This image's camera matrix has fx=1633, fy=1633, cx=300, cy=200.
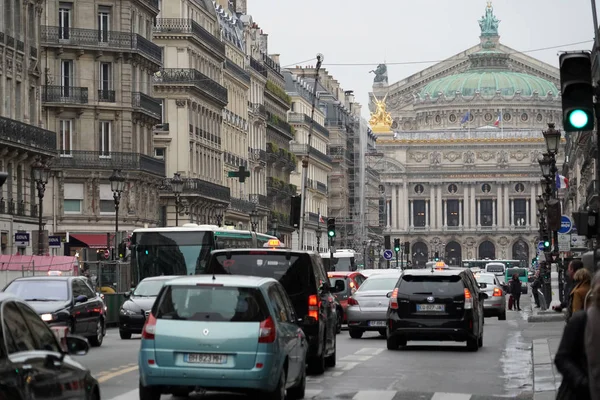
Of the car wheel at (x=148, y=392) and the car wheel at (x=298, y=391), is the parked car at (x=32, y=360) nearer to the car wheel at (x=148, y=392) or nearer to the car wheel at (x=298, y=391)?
the car wheel at (x=148, y=392)

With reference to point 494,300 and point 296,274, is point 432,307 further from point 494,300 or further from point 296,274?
point 494,300

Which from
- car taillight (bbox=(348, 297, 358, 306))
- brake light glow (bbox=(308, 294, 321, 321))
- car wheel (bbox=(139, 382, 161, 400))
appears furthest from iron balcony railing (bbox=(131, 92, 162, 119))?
car wheel (bbox=(139, 382, 161, 400))

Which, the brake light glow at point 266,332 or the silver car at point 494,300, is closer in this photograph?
the brake light glow at point 266,332

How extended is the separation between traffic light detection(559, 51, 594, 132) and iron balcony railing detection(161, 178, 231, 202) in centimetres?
6019

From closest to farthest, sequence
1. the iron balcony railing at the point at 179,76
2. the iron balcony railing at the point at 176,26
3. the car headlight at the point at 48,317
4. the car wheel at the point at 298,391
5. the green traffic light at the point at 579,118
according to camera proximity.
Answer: the green traffic light at the point at 579,118 < the car wheel at the point at 298,391 < the car headlight at the point at 48,317 < the iron balcony railing at the point at 179,76 < the iron balcony railing at the point at 176,26

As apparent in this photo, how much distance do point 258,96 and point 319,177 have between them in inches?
1195

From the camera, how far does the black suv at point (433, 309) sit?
1144 inches

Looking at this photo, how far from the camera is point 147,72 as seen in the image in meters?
69.1

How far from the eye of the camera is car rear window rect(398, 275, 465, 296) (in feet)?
96.0

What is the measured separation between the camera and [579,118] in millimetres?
15438

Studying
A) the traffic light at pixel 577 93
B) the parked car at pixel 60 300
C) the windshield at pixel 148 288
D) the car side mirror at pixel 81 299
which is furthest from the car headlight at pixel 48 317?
the traffic light at pixel 577 93

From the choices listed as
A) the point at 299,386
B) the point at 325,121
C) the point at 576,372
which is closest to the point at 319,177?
the point at 325,121

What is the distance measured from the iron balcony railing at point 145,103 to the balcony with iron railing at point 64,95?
247 centimetres

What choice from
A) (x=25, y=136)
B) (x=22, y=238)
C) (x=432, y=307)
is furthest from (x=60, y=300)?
(x=25, y=136)
